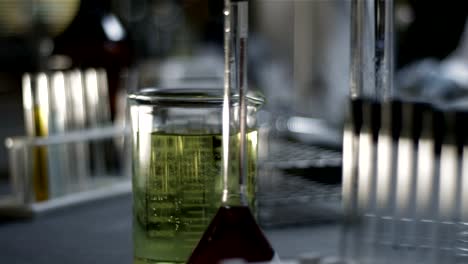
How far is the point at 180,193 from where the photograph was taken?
1.39 feet

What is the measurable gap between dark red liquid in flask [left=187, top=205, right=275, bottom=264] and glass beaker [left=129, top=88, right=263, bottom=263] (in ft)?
0.15

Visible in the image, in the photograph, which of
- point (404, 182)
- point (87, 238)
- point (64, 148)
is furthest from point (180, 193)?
point (64, 148)

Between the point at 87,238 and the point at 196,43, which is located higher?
the point at 196,43

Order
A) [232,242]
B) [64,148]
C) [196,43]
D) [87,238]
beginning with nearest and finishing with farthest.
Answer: [232,242] → [87,238] → [64,148] → [196,43]

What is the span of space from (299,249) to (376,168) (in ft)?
0.57

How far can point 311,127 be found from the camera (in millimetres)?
1006

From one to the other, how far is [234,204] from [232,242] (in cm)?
2

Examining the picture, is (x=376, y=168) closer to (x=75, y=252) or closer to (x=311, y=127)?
(x=75, y=252)

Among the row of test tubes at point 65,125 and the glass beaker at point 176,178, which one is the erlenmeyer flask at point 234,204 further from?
the row of test tubes at point 65,125

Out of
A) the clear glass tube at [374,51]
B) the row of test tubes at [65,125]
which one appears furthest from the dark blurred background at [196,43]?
the clear glass tube at [374,51]

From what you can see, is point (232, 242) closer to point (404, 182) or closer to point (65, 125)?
point (404, 182)

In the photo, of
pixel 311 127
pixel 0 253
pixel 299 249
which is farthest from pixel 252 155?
pixel 311 127

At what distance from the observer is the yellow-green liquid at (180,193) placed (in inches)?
16.5

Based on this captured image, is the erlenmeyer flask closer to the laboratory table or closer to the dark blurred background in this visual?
the laboratory table
